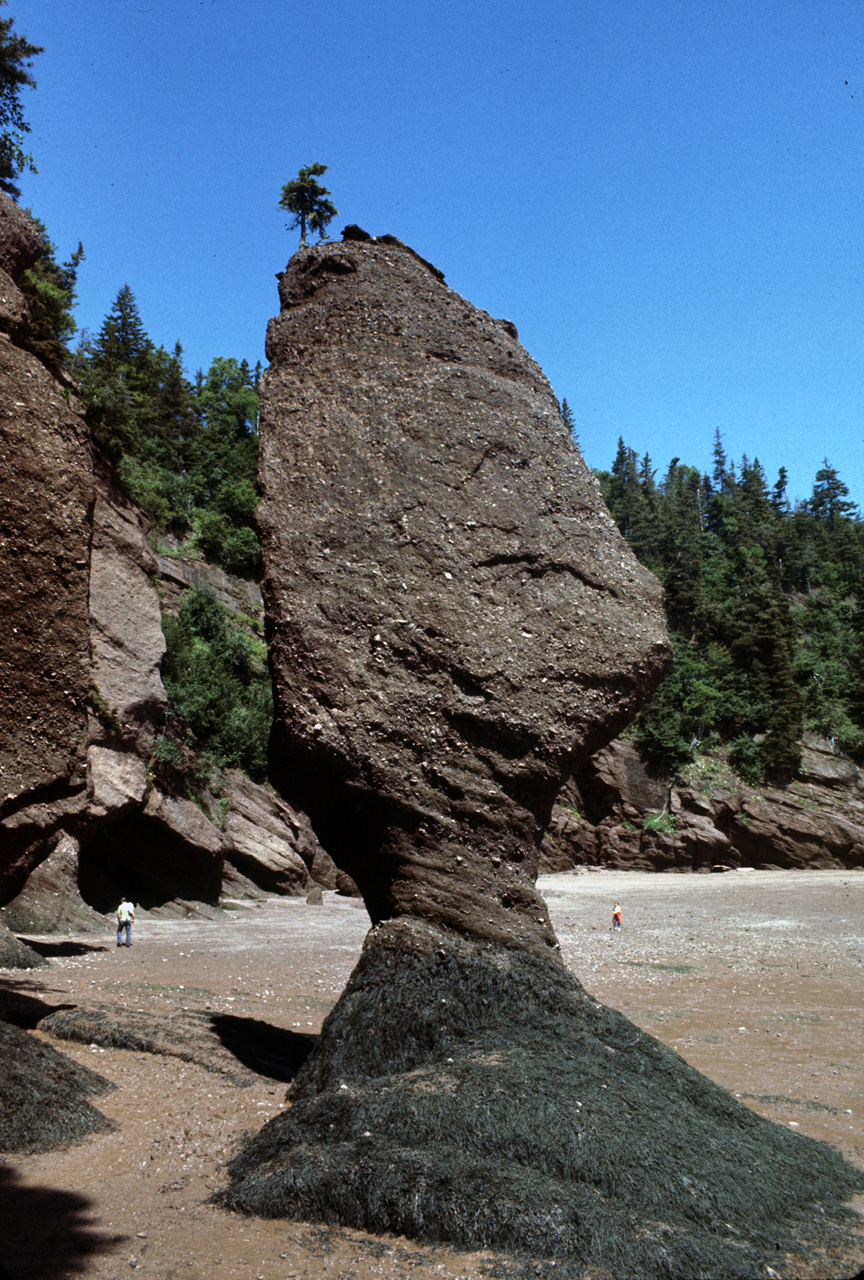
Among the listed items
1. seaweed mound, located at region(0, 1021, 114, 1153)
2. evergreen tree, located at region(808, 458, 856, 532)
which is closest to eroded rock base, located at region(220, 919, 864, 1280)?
seaweed mound, located at region(0, 1021, 114, 1153)

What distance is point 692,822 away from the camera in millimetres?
36281

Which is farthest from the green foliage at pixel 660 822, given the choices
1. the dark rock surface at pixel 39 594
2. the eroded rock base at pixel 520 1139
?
the dark rock surface at pixel 39 594

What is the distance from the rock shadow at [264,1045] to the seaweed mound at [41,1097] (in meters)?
1.31

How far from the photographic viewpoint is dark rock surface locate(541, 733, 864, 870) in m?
35.8

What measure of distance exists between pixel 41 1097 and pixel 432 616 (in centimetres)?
356

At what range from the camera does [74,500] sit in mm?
4574

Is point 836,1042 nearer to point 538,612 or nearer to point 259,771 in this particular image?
point 538,612

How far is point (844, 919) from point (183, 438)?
45.3 m

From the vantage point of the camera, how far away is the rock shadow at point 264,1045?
6.08m

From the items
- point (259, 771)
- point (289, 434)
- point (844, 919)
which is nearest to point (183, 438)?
point (259, 771)

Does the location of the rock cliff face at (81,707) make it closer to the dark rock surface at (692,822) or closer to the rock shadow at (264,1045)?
the rock shadow at (264,1045)

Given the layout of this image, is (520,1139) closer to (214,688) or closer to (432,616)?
(432,616)

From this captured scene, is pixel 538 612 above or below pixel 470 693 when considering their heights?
above

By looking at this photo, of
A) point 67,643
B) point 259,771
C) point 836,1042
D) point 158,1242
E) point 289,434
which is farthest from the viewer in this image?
point 259,771
